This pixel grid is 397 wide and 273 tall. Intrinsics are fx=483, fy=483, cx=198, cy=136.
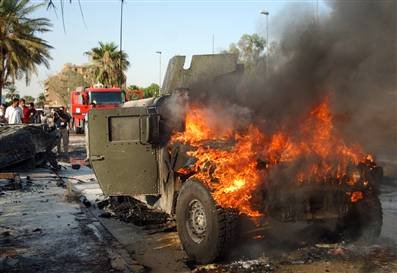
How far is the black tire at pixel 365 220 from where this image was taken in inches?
223

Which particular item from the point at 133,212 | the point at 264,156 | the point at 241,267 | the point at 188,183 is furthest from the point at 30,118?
the point at 241,267

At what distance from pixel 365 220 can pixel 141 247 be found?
107 inches

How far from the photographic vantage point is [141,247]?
598 cm

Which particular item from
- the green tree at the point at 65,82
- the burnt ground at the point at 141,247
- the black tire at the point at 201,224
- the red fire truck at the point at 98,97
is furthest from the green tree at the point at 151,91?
the green tree at the point at 65,82

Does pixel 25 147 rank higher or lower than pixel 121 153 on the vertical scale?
lower

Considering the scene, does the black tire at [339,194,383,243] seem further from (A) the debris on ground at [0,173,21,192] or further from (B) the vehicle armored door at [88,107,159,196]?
(A) the debris on ground at [0,173,21,192]

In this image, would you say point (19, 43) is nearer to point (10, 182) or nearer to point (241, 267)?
point (10, 182)

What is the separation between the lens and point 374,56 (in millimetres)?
5129

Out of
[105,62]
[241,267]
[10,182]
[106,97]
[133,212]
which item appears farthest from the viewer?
[105,62]

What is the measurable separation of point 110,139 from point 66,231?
1376 mm

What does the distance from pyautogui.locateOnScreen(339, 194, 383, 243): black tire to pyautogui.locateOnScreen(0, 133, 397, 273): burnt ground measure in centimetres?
12

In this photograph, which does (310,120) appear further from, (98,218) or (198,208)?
(98,218)

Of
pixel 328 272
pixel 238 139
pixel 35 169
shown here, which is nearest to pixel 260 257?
pixel 328 272

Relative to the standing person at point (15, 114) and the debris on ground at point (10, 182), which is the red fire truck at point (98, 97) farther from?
the debris on ground at point (10, 182)
